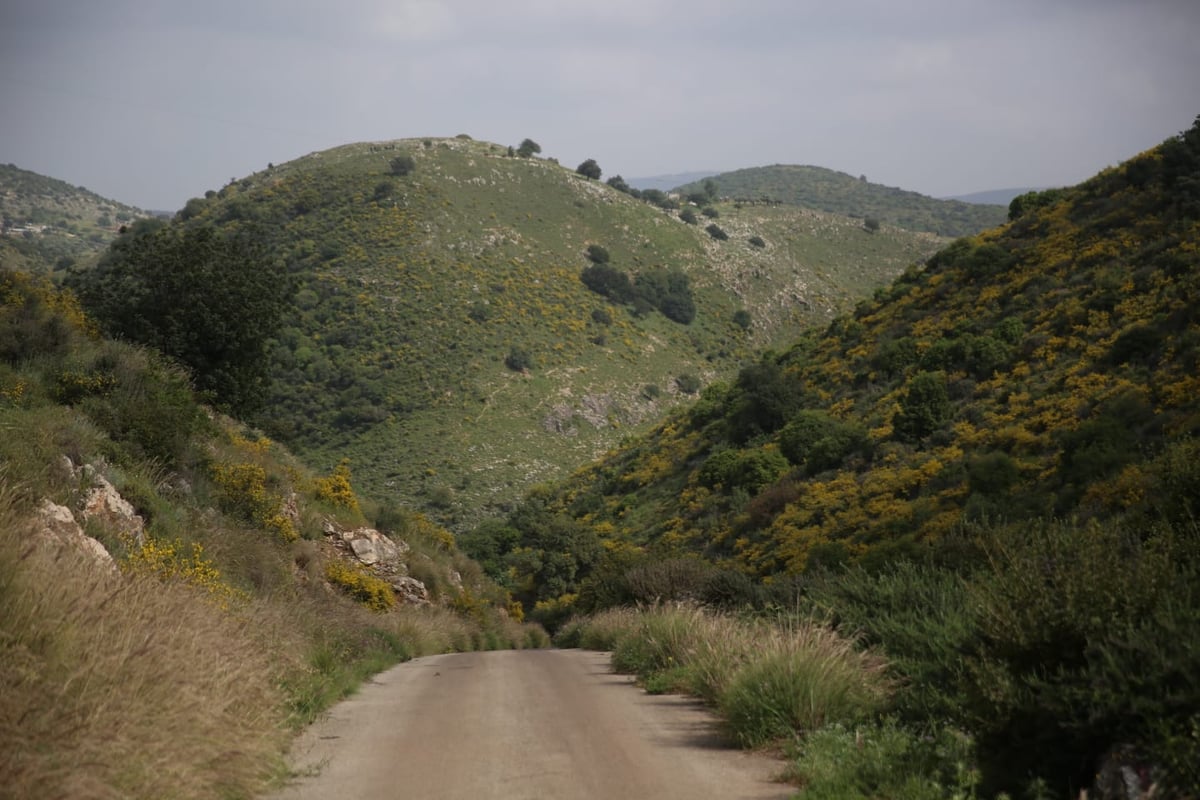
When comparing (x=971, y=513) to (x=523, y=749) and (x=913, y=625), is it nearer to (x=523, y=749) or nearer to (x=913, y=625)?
(x=913, y=625)

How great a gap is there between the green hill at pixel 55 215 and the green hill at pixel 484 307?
29106 mm

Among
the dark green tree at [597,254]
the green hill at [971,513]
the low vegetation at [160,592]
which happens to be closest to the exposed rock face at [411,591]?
A: the low vegetation at [160,592]

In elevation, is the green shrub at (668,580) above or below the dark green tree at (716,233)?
below

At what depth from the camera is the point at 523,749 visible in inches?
345

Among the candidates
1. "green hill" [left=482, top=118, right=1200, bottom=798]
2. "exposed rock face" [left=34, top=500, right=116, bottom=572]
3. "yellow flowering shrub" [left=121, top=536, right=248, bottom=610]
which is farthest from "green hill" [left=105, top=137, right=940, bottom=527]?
"exposed rock face" [left=34, top=500, right=116, bottom=572]

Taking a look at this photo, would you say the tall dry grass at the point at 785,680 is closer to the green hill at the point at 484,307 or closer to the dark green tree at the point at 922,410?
the dark green tree at the point at 922,410

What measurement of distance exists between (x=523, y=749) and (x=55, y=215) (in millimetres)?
173822

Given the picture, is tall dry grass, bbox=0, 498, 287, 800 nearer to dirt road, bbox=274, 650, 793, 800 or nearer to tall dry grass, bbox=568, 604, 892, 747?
dirt road, bbox=274, 650, 793, 800

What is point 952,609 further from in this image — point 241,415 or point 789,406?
point 789,406

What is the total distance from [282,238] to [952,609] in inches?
3487

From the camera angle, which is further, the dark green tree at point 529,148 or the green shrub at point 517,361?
the dark green tree at point 529,148

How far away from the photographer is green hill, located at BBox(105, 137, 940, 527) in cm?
7031

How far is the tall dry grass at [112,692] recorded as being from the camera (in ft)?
16.2

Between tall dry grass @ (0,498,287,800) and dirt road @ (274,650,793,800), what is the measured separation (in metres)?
0.73
